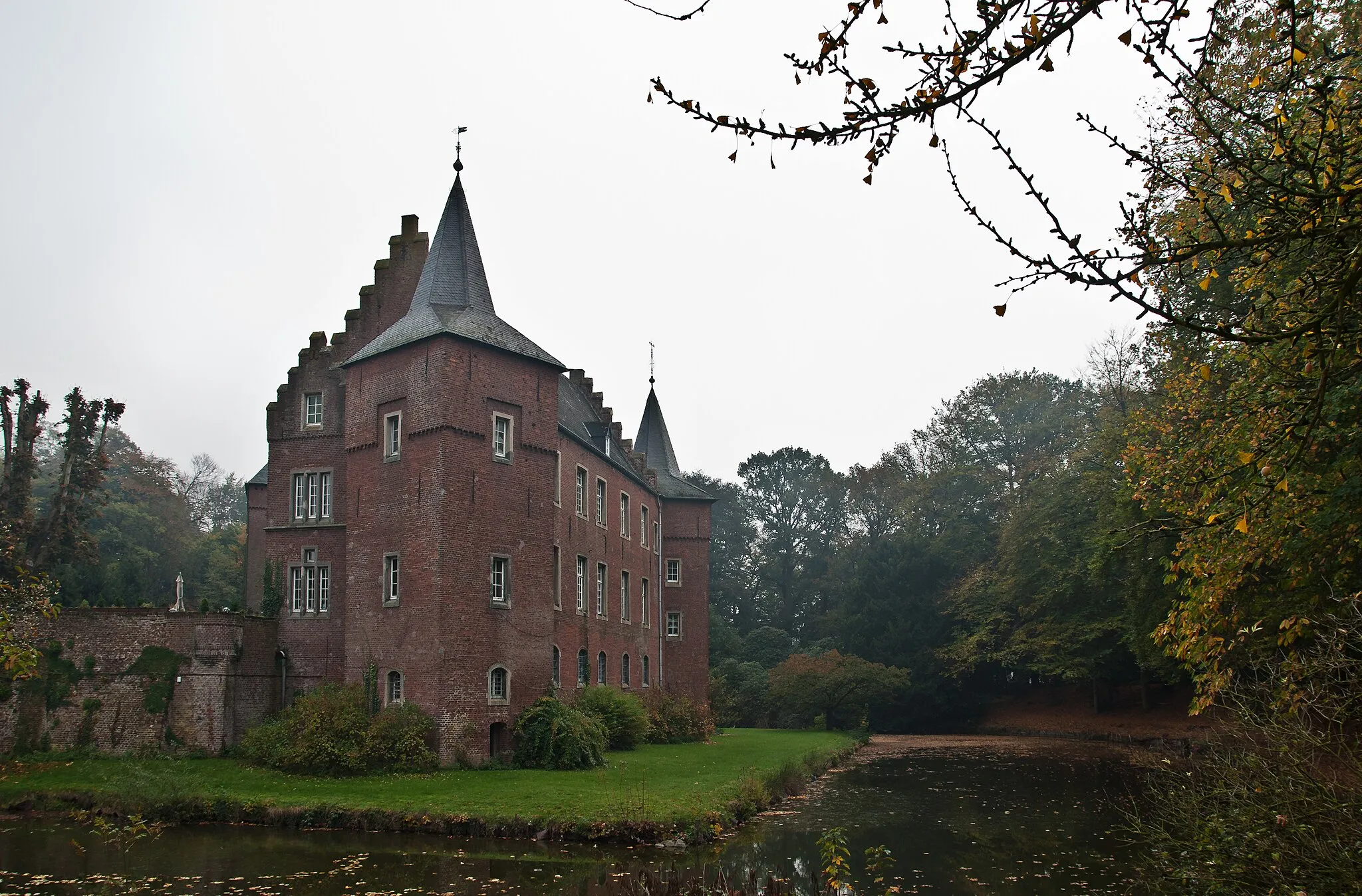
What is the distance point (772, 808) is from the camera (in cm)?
1844

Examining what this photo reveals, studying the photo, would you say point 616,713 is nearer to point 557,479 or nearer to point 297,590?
point 557,479

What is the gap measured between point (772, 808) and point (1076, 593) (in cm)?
2328

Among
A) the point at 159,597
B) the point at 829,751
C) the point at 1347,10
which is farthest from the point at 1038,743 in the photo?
the point at 159,597

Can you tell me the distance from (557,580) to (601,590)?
449cm

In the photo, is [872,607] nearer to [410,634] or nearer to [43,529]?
[410,634]

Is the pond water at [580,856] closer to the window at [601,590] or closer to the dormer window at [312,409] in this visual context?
the dormer window at [312,409]

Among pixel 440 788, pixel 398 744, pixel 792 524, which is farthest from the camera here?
pixel 792 524

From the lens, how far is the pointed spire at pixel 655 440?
→ 4216 centimetres

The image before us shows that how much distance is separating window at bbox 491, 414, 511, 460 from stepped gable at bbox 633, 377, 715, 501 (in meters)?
16.1

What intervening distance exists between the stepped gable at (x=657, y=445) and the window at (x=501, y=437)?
16.1 metres

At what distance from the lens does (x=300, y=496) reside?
27.5 m

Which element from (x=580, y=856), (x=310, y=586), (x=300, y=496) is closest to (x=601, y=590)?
(x=310, y=586)

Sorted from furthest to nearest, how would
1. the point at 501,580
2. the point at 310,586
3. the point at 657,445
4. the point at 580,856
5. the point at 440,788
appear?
the point at 657,445
the point at 310,586
the point at 501,580
the point at 440,788
the point at 580,856

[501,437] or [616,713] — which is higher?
[501,437]
